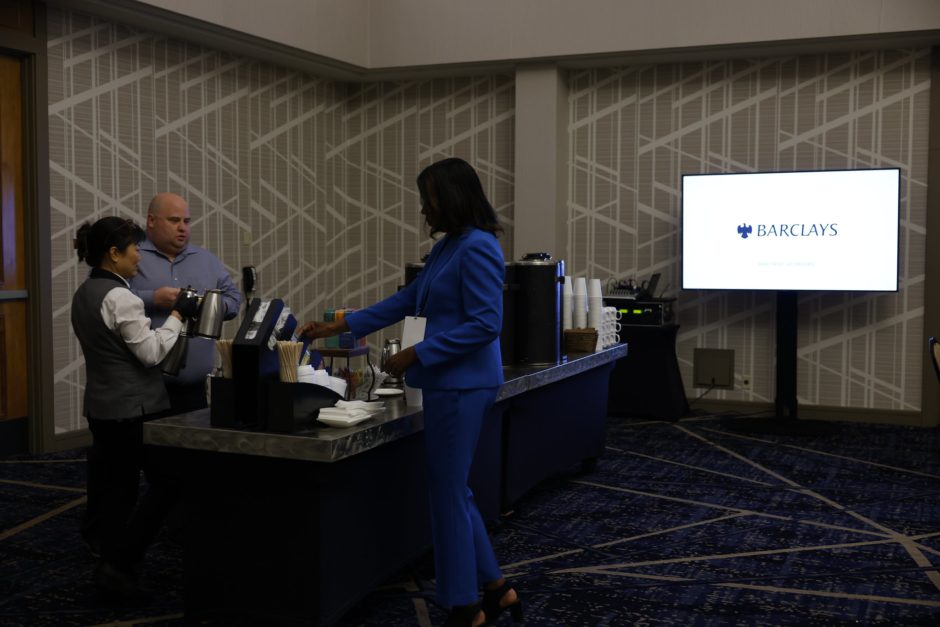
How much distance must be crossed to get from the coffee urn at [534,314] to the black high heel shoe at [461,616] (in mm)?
1660

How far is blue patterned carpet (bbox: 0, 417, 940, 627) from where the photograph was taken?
3211 mm

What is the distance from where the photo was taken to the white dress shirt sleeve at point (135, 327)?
125 inches

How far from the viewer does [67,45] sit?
573 cm

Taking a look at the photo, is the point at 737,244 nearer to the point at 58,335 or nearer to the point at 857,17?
the point at 857,17

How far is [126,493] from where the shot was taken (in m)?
3.31

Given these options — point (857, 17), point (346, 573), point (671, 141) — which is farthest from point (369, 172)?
point (346, 573)

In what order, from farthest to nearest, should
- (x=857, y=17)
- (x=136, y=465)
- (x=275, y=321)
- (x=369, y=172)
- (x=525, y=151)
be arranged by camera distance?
(x=369, y=172) → (x=525, y=151) → (x=857, y=17) → (x=136, y=465) → (x=275, y=321)

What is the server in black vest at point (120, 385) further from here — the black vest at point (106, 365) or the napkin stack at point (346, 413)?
the napkin stack at point (346, 413)

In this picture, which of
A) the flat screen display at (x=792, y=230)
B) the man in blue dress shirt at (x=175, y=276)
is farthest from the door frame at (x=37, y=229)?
the flat screen display at (x=792, y=230)

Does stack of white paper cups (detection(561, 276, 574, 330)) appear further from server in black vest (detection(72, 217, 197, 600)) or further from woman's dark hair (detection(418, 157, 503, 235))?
server in black vest (detection(72, 217, 197, 600))

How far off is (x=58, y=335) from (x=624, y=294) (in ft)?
12.6

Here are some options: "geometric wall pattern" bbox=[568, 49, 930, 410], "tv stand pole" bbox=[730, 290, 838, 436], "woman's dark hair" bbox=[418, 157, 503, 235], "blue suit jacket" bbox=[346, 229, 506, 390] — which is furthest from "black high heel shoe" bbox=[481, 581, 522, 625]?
"geometric wall pattern" bbox=[568, 49, 930, 410]

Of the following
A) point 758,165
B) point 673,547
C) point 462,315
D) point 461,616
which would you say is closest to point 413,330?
point 462,315

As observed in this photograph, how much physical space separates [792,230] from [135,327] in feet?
15.6
